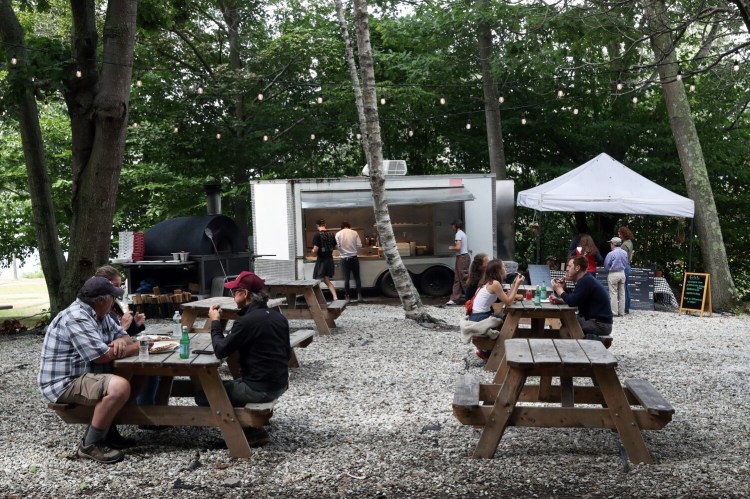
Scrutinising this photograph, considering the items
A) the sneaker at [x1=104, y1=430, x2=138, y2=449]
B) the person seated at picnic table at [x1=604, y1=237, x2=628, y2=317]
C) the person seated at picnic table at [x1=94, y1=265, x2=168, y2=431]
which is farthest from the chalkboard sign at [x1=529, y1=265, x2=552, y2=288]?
the sneaker at [x1=104, y1=430, x2=138, y2=449]

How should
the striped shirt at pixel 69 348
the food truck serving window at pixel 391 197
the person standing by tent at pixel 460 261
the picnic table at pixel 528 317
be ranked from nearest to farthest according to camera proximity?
the striped shirt at pixel 69 348 < the picnic table at pixel 528 317 < the person standing by tent at pixel 460 261 < the food truck serving window at pixel 391 197

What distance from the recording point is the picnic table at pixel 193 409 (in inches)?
209

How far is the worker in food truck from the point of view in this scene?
15305 mm

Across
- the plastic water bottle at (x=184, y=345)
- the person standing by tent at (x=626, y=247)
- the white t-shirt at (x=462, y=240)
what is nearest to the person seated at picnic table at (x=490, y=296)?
the plastic water bottle at (x=184, y=345)

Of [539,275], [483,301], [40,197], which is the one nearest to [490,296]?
[483,301]

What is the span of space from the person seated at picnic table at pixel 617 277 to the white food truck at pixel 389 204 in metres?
3.16

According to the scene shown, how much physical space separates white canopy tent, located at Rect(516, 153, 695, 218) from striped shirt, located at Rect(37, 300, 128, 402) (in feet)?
38.9

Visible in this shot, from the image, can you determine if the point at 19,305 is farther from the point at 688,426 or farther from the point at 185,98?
the point at 688,426

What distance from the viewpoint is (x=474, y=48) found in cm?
2044

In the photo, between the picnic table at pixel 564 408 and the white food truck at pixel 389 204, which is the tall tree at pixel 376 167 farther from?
the picnic table at pixel 564 408

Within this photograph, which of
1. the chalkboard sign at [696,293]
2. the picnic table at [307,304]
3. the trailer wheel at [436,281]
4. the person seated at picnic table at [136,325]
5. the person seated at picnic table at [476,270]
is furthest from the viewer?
the trailer wheel at [436,281]

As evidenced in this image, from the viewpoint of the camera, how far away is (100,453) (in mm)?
5379

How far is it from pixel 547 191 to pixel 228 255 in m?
6.45

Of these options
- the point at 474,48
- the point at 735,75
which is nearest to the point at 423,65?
the point at 474,48
